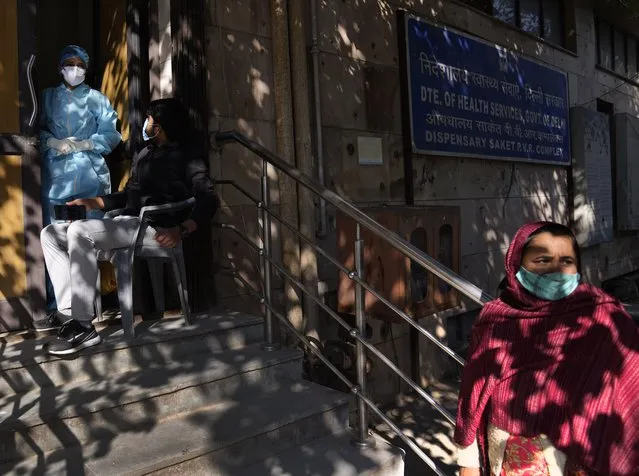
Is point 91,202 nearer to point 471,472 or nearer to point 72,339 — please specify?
point 72,339

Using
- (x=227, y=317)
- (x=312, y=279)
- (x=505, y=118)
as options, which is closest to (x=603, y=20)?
(x=505, y=118)

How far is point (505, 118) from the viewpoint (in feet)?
23.0

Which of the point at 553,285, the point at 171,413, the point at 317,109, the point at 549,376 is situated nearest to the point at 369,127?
the point at 317,109

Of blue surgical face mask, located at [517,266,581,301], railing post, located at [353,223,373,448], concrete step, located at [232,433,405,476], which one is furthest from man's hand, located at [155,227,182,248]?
blue surgical face mask, located at [517,266,581,301]

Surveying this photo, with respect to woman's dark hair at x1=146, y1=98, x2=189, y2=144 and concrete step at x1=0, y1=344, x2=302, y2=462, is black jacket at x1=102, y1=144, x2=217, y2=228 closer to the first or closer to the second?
woman's dark hair at x1=146, y1=98, x2=189, y2=144

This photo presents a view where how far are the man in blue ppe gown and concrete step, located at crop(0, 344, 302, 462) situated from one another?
1.16 m

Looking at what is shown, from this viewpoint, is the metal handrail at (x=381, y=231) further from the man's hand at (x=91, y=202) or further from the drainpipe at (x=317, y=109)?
the drainpipe at (x=317, y=109)

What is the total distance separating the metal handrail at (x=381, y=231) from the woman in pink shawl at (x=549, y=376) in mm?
331

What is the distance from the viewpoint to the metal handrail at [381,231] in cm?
226

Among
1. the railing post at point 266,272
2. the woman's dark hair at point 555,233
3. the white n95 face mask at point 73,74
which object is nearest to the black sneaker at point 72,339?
the railing post at point 266,272

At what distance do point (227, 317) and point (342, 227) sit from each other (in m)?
1.14

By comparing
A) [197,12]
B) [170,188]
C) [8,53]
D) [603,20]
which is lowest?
[170,188]

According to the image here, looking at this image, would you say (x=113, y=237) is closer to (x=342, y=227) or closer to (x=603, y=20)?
(x=342, y=227)

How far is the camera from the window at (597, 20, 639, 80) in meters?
9.99
